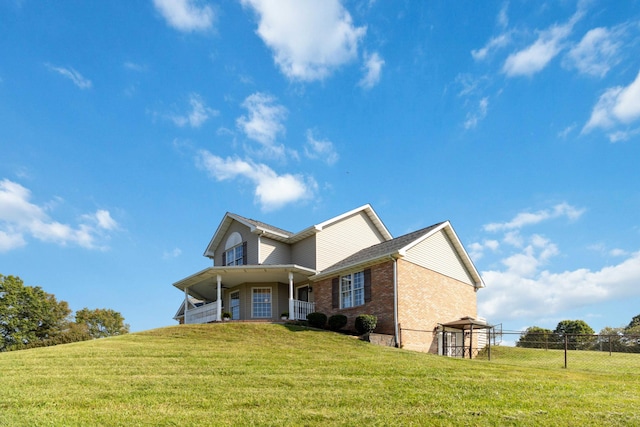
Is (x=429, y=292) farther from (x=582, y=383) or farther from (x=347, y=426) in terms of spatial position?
(x=347, y=426)

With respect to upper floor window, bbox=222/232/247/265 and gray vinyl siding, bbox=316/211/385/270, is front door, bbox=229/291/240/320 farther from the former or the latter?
gray vinyl siding, bbox=316/211/385/270

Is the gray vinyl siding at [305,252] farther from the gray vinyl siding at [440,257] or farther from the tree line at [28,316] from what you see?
the tree line at [28,316]

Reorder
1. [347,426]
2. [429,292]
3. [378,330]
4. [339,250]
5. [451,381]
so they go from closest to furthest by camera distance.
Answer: [347,426]
[451,381]
[378,330]
[429,292]
[339,250]

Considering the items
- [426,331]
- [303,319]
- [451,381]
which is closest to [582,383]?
[451,381]

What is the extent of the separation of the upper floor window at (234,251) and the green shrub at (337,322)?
6.73m

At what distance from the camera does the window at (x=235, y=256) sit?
2780 centimetres

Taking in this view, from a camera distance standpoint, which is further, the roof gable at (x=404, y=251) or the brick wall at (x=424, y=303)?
the roof gable at (x=404, y=251)

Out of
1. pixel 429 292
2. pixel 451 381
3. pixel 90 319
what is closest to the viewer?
pixel 451 381

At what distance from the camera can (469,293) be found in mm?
26812

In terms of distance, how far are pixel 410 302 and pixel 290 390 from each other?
11599 mm

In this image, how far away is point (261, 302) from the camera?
2667 cm

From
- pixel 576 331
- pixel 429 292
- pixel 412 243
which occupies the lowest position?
pixel 576 331

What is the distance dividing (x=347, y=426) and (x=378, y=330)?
12.9 meters

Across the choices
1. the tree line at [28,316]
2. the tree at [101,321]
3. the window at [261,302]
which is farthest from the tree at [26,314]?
the window at [261,302]
